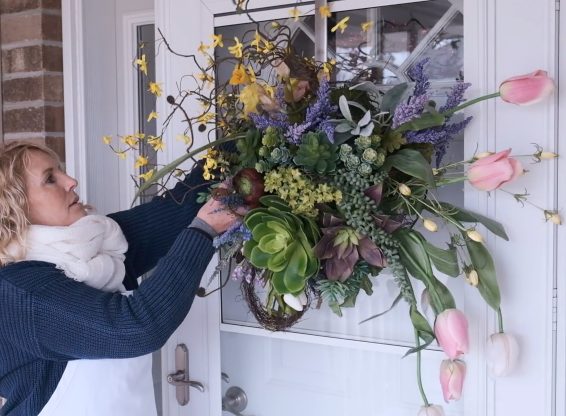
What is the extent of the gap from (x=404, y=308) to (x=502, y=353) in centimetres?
28

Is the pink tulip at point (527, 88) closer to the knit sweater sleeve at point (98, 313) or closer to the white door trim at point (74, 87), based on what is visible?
the knit sweater sleeve at point (98, 313)

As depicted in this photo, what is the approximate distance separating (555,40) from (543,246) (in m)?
0.40

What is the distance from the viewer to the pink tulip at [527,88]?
1.19 metres

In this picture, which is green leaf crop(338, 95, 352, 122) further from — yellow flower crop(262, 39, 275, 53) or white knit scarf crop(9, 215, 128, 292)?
white knit scarf crop(9, 215, 128, 292)

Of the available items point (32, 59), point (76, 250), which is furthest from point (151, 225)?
point (32, 59)

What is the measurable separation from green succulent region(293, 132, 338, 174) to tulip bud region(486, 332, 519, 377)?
0.47 m

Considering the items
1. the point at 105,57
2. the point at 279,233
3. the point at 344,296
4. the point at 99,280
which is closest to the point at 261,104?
the point at 279,233

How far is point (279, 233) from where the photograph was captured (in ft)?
3.72

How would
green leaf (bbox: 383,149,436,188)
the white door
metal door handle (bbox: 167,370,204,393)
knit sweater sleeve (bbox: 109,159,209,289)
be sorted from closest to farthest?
green leaf (bbox: 383,149,436,188) < the white door < knit sweater sleeve (bbox: 109,159,209,289) < metal door handle (bbox: 167,370,204,393)

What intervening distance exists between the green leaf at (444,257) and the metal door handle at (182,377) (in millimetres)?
838

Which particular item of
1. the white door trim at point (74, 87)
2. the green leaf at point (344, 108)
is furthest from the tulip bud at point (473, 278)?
the white door trim at point (74, 87)

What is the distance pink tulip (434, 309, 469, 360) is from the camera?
3.87 feet

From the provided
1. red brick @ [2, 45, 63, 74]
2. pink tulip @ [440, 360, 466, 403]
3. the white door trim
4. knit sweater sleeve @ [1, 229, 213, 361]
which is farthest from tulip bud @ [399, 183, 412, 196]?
red brick @ [2, 45, 63, 74]

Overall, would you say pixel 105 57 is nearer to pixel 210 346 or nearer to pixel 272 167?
pixel 210 346
